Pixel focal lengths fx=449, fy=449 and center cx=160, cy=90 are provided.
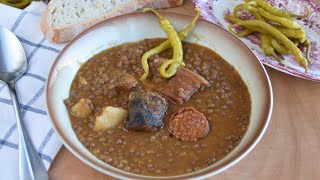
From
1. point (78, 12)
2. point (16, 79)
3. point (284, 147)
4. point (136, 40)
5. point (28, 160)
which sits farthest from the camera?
point (78, 12)

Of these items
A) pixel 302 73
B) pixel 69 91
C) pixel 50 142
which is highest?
pixel 302 73

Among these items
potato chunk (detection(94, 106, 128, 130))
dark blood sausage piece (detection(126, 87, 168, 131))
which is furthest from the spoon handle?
dark blood sausage piece (detection(126, 87, 168, 131))

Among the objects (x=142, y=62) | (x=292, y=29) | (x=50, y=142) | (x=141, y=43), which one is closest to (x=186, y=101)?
(x=142, y=62)

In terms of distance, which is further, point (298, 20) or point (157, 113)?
point (298, 20)

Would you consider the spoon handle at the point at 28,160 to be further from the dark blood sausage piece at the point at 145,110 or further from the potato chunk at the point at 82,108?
the dark blood sausage piece at the point at 145,110

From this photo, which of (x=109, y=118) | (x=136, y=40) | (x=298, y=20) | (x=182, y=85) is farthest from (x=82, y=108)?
(x=298, y=20)

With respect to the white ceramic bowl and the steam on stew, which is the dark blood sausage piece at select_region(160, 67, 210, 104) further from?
the white ceramic bowl

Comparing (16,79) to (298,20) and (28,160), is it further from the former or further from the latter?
(298,20)

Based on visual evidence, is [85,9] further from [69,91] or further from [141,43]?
[69,91]

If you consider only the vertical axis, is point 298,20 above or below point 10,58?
above
